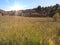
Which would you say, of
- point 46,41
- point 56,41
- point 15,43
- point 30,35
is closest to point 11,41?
point 15,43

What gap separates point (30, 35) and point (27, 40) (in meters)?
0.35

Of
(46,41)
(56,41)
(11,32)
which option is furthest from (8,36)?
(56,41)

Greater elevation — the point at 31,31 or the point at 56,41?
the point at 31,31

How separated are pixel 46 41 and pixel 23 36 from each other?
1.07 metres

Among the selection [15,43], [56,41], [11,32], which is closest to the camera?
[15,43]

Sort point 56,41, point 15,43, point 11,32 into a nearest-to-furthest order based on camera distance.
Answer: point 15,43 → point 11,32 → point 56,41

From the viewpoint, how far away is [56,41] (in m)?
10.8

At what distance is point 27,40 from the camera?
9.11 meters

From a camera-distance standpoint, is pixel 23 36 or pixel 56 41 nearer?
pixel 23 36

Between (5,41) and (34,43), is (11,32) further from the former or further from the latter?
(34,43)

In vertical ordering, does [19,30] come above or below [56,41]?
above

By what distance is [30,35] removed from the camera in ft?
30.7

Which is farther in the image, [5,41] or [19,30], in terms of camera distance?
[19,30]

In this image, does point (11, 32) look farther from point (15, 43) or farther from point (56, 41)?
point (56, 41)
